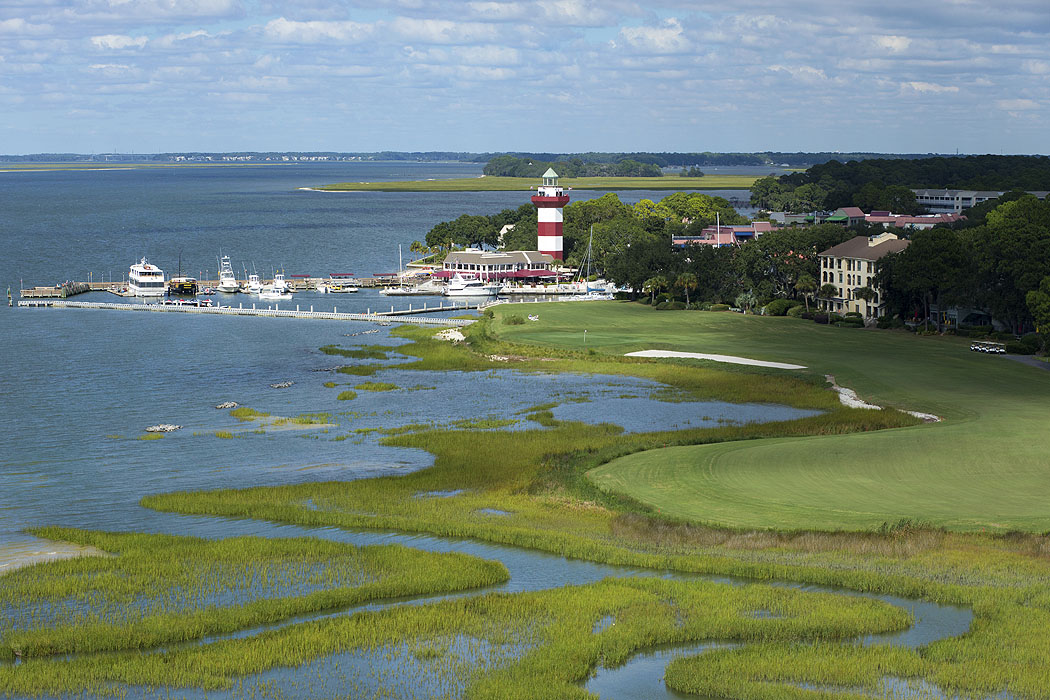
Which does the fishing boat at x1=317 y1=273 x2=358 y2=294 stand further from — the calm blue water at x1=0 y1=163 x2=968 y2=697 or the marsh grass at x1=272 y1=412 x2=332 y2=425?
the marsh grass at x1=272 y1=412 x2=332 y2=425

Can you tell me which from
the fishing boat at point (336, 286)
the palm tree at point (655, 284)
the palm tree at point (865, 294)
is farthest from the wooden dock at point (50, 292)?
the palm tree at point (865, 294)

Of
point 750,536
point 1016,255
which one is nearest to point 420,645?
point 750,536

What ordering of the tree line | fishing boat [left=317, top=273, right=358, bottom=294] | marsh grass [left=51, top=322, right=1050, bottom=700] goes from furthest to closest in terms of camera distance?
fishing boat [left=317, top=273, right=358, bottom=294]
the tree line
marsh grass [left=51, top=322, right=1050, bottom=700]

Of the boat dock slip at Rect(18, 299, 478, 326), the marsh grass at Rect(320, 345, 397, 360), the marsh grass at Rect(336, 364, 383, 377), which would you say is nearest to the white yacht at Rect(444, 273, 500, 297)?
the boat dock slip at Rect(18, 299, 478, 326)

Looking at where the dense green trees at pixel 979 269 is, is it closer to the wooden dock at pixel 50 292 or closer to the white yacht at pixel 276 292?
the white yacht at pixel 276 292

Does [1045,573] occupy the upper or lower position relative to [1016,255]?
lower

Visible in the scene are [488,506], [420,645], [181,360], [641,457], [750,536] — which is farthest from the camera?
[181,360]

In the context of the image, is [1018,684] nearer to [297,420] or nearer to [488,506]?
[488,506]
